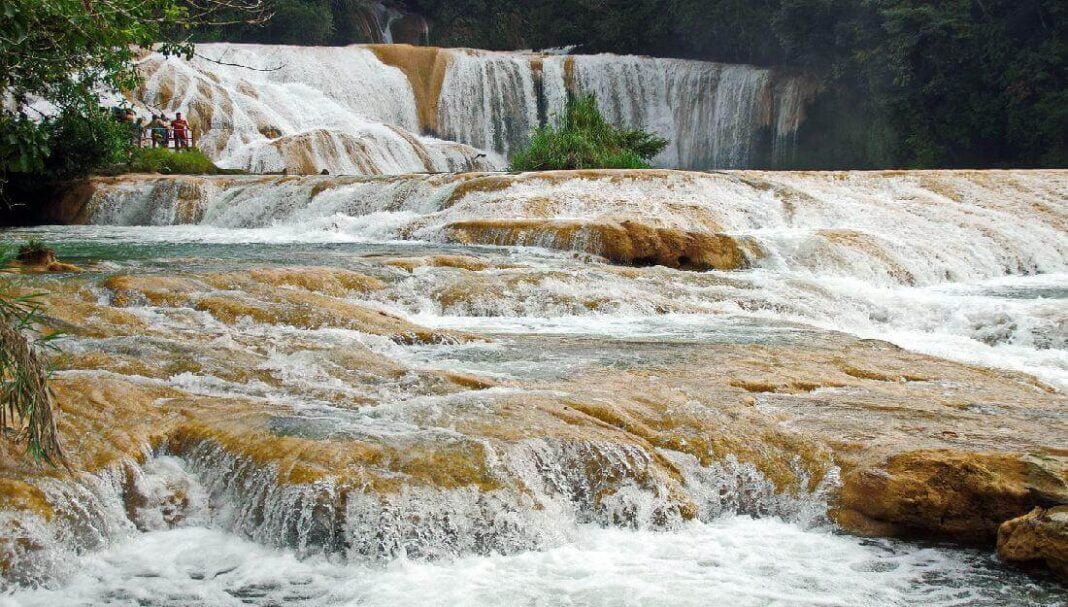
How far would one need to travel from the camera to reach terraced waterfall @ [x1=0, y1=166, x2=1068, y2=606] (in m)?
4.35

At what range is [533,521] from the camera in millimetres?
4738

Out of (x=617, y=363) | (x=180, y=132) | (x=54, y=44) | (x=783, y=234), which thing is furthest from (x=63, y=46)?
(x=180, y=132)

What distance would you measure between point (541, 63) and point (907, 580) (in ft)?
93.6

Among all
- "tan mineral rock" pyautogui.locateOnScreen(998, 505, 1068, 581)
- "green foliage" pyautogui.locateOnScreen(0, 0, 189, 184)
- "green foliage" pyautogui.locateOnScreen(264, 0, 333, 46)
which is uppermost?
"green foliage" pyautogui.locateOnScreen(264, 0, 333, 46)

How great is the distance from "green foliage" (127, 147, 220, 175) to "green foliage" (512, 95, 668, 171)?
246 inches

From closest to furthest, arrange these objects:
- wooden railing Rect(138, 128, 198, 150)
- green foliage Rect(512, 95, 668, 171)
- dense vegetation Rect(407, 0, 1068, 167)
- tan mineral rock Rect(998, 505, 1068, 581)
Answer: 1. tan mineral rock Rect(998, 505, 1068, 581)
2. green foliage Rect(512, 95, 668, 171)
3. wooden railing Rect(138, 128, 198, 150)
4. dense vegetation Rect(407, 0, 1068, 167)

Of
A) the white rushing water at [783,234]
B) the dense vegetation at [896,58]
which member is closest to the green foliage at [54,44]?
the white rushing water at [783,234]

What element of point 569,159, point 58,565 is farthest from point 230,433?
point 569,159

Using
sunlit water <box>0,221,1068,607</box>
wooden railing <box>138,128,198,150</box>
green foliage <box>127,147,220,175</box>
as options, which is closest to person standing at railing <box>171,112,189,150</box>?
wooden railing <box>138,128,198,150</box>

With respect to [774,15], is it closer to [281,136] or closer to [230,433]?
[281,136]

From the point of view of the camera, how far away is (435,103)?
30.8 metres

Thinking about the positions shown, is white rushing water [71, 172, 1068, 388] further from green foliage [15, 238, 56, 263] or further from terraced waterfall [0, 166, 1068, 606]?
green foliage [15, 238, 56, 263]

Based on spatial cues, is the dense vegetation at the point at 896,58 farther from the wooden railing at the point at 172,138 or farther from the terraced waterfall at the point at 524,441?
the terraced waterfall at the point at 524,441

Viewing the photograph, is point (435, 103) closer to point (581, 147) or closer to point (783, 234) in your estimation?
point (581, 147)
